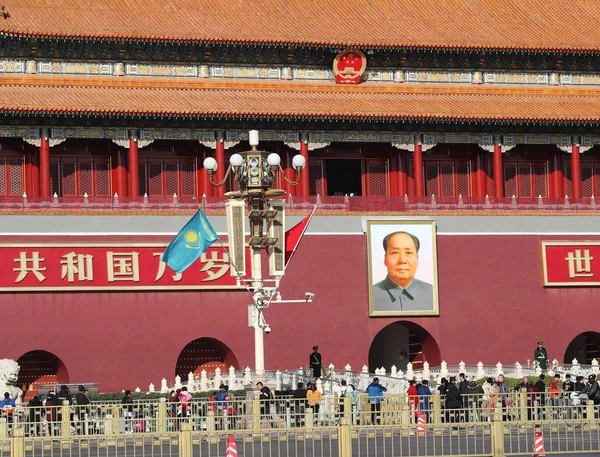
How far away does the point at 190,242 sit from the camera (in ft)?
122

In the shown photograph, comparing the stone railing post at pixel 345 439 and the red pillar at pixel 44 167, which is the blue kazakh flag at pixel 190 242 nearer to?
the red pillar at pixel 44 167

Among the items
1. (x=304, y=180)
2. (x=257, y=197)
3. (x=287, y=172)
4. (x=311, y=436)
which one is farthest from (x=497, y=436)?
(x=287, y=172)

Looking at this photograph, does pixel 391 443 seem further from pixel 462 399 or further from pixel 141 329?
pixel 141 329

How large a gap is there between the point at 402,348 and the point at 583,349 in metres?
5.27

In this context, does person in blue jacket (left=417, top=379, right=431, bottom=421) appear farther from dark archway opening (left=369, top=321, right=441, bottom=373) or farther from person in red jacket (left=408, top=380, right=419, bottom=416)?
dark archway opening (left=369, top=321, right=441, bottom=373)

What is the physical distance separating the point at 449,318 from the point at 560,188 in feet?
22.4

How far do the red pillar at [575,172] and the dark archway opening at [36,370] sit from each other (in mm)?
16083

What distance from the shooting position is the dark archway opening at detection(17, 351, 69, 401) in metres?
44.5

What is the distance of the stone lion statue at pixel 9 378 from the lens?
4072 centimetres

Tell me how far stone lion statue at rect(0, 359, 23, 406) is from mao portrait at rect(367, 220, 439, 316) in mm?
10072

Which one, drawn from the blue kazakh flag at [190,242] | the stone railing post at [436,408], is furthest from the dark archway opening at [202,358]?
the stone railing post at [436,408]

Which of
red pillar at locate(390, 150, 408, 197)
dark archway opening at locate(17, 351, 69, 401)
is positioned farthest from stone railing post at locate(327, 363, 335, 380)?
red pillar at locate(390, 150, 408, 197)

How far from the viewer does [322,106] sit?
1902 inches

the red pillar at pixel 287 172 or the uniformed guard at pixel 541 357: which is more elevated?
the red pillar at pixel 287 172
